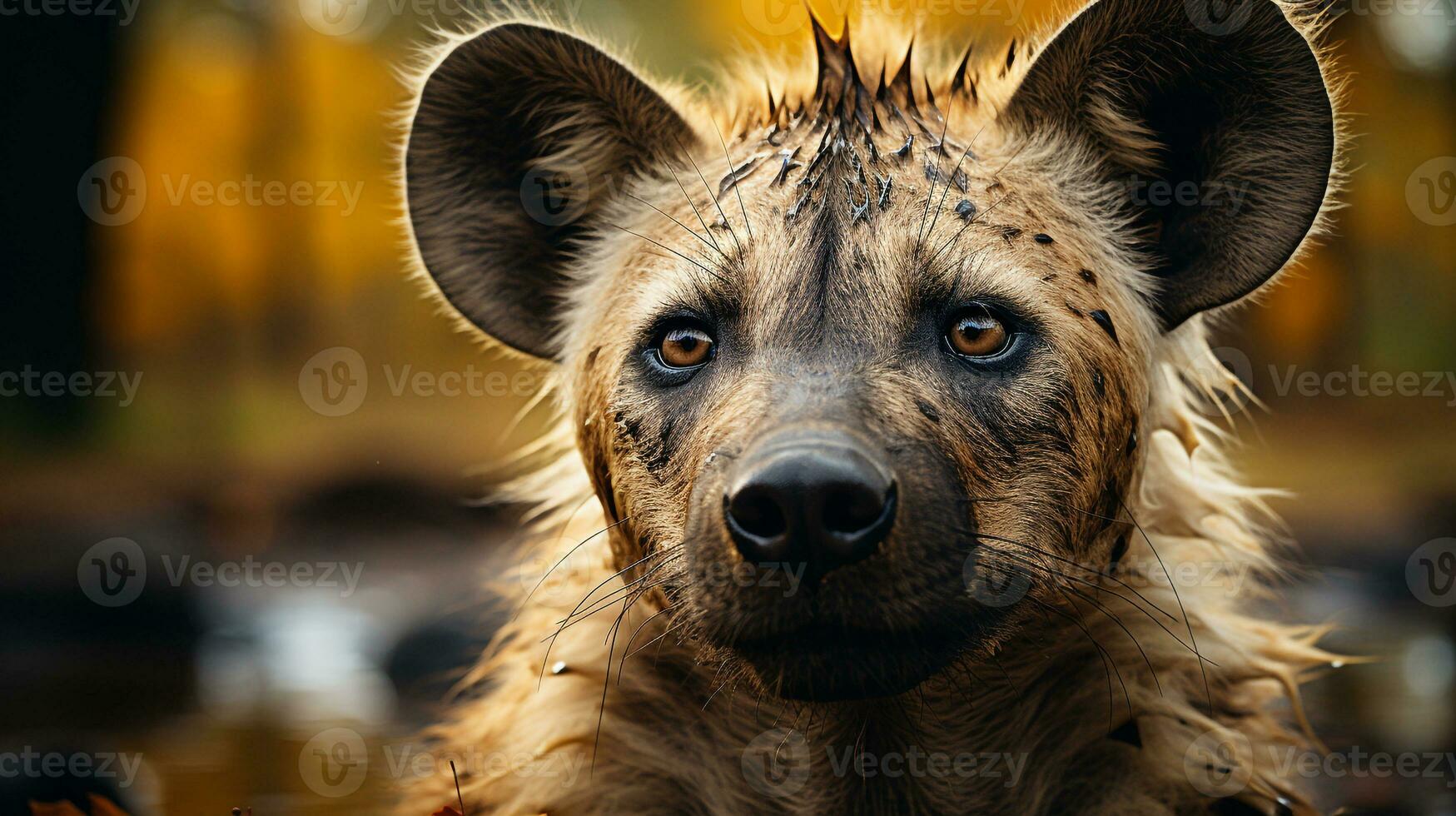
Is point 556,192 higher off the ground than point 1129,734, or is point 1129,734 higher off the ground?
point 556,192

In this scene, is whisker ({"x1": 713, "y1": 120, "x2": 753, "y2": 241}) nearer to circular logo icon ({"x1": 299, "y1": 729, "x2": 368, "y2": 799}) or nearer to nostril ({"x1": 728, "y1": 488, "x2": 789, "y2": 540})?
nostril ({"x1": 728, "y1": 488, "x2": 789, "y2": 540})

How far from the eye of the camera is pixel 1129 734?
296 centimetres

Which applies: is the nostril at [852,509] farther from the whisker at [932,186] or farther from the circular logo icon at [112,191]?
the circular logo icon at [112,191]

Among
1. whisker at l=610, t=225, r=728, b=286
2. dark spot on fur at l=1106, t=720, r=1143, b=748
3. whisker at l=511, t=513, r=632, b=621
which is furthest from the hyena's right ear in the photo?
dark spot on fur at l=1106, t=720, r=1143, b=748

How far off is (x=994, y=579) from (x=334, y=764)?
10.5 feet

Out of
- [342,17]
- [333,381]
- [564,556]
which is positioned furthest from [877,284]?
[333,381]

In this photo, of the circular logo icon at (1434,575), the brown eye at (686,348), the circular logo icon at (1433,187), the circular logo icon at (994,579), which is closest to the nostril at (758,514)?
the circular logo icon at (994,579)

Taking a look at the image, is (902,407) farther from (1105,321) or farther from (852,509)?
(1105,321)

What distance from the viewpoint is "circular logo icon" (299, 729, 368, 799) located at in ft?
15.1

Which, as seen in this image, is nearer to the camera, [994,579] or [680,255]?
[994,579]

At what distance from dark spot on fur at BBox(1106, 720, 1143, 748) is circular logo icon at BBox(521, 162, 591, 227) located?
1.97 metres

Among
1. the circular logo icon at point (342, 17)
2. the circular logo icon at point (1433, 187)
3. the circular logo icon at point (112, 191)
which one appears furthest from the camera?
the circular logo icon at point (342, 17)

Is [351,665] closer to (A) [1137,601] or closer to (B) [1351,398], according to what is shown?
(A) [1137,601]

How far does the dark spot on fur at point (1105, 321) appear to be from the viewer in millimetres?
2916
